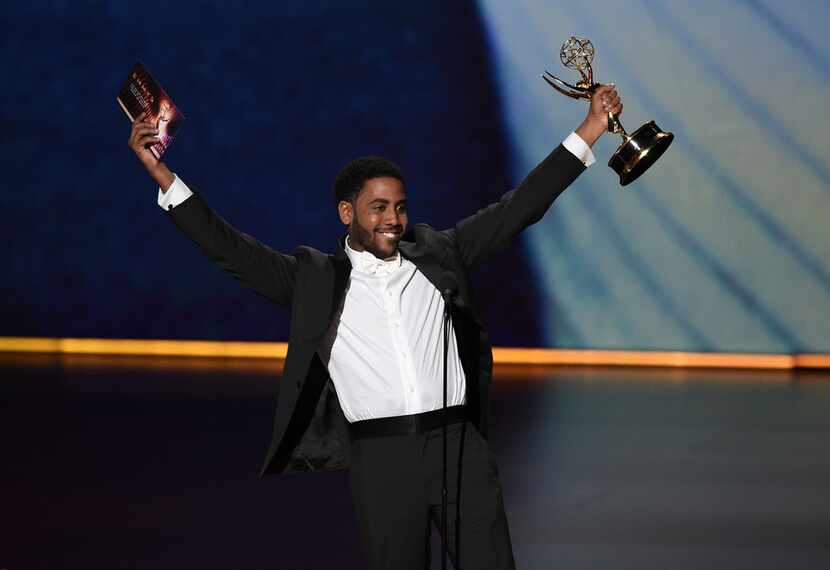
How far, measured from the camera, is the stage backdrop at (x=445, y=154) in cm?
955

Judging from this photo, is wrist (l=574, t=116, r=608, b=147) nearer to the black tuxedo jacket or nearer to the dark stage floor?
the black tuxedo jacket

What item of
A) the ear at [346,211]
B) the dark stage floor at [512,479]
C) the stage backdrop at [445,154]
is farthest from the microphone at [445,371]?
the stage backdrop at [445,154]

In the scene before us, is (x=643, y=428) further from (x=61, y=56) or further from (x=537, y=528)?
(x=61, y=56)

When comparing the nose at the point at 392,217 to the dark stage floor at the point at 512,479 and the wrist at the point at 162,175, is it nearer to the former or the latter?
the wrist at the point at 162,175

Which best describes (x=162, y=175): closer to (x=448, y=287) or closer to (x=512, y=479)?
(x=448, y=287)

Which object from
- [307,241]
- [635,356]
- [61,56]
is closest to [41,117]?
[61,56]

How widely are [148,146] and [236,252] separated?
292mm

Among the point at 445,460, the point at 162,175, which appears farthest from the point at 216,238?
the point at 445,460

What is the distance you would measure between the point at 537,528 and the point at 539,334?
17.6 ft

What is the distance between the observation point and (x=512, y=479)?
18.8 ft

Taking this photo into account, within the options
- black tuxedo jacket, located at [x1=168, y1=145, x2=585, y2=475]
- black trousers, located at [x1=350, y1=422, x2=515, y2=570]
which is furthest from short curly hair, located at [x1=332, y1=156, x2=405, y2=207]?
black trousers, located at [x1=350, y1=422, x2=515, y2=570]

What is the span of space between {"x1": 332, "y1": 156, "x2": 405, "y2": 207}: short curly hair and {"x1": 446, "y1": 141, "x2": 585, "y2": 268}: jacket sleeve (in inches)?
7.6

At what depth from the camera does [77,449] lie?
6.49m

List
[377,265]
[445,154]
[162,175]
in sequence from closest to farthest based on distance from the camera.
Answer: [162,175], [377,265], [445,154]
